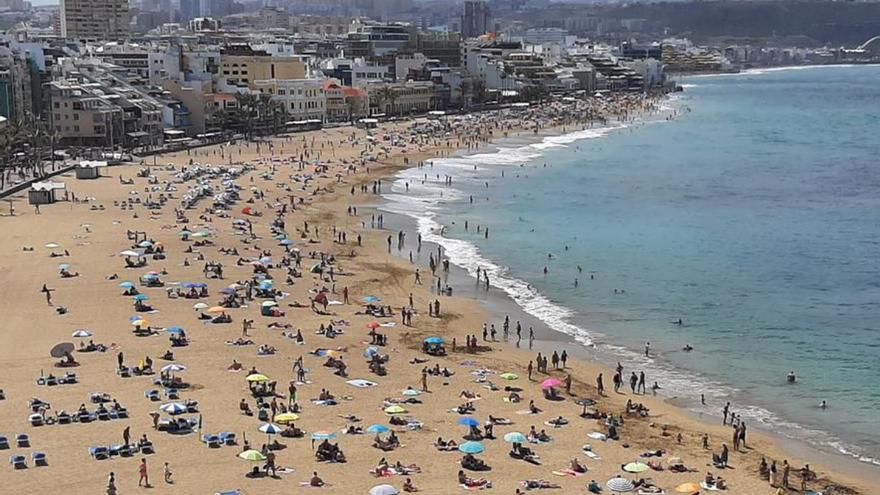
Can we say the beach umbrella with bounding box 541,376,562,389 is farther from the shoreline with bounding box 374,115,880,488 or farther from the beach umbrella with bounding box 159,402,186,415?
the beach umbrella with bounding box 159,402,186,415

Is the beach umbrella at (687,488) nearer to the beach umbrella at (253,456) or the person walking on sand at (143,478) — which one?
the beach umbrella at (253,456)

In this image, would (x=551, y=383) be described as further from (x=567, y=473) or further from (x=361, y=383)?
(x=567, y=473)

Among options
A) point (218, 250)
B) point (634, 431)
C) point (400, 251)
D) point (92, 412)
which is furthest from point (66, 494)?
point (400, 251)

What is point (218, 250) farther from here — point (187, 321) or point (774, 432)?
point (774, 432)

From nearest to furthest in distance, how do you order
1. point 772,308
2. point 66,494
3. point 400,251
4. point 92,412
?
point 66,494 → point 92,412 → point 772,308 → point 400,251

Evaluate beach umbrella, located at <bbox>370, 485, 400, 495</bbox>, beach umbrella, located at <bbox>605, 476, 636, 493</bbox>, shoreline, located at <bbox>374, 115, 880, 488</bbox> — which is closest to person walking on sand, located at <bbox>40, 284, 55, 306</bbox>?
shoreline, located at <bbox>374, 115, 880, 488</bbox>

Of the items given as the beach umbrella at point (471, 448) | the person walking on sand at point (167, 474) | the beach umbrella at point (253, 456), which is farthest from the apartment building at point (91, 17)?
the beach umbrella at point (471, 448)
